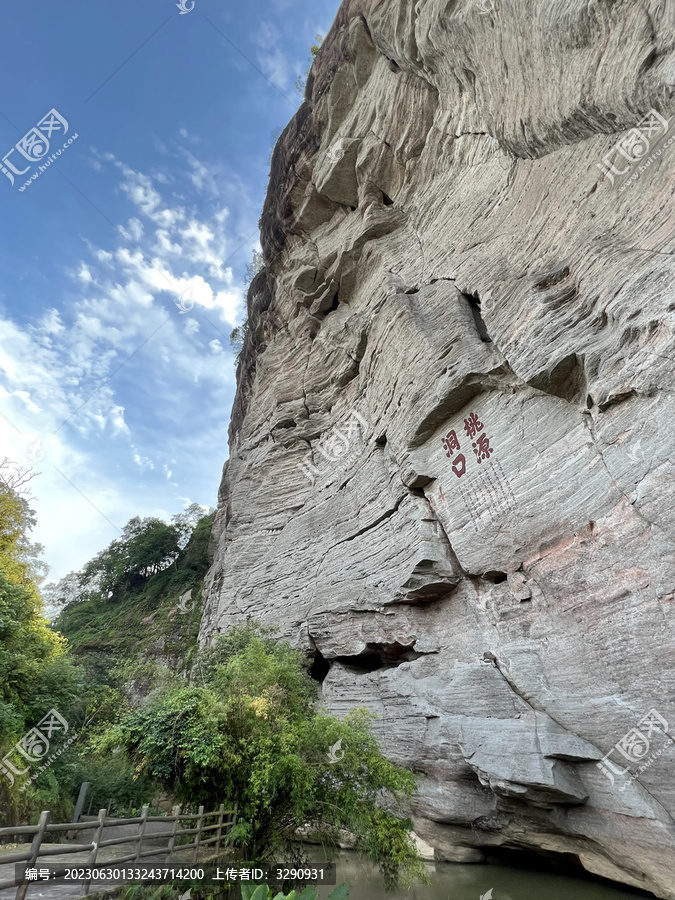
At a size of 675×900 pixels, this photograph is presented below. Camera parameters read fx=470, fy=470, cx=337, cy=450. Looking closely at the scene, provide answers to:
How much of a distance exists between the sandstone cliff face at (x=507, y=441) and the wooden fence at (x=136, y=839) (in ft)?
11.4

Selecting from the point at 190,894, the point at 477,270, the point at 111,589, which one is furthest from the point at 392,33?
the point at 111,589

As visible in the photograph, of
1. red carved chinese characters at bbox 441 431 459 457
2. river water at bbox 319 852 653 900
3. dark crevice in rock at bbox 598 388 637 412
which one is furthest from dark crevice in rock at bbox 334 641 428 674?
dark crevice in rock at bbox 598 388 637 412

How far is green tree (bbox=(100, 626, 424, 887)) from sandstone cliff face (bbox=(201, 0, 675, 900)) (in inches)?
63.9

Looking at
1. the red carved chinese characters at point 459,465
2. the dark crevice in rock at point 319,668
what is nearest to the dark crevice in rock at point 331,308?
the red carved chinese characters at point 459,465

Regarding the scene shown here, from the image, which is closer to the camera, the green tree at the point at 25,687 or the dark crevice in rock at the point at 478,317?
the green tree at the point at 25,687

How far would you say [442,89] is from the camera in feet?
36.7

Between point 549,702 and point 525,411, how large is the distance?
4.36 m

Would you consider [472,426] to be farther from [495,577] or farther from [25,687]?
[25,687]

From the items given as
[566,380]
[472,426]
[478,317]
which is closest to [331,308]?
[478,317]

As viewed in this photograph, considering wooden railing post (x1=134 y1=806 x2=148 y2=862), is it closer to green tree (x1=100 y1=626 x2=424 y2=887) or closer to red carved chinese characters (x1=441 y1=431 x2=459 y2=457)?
green tree (x1=100 y1=626 x2=424 y2=887)

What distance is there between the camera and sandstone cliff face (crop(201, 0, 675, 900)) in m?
5.89

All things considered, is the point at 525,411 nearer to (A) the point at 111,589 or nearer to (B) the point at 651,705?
(B) the point at 651,705

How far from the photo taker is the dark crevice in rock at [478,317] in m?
9.36

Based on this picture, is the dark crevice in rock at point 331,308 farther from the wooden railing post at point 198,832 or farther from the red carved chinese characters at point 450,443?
the wooden railing post at point 198,832
